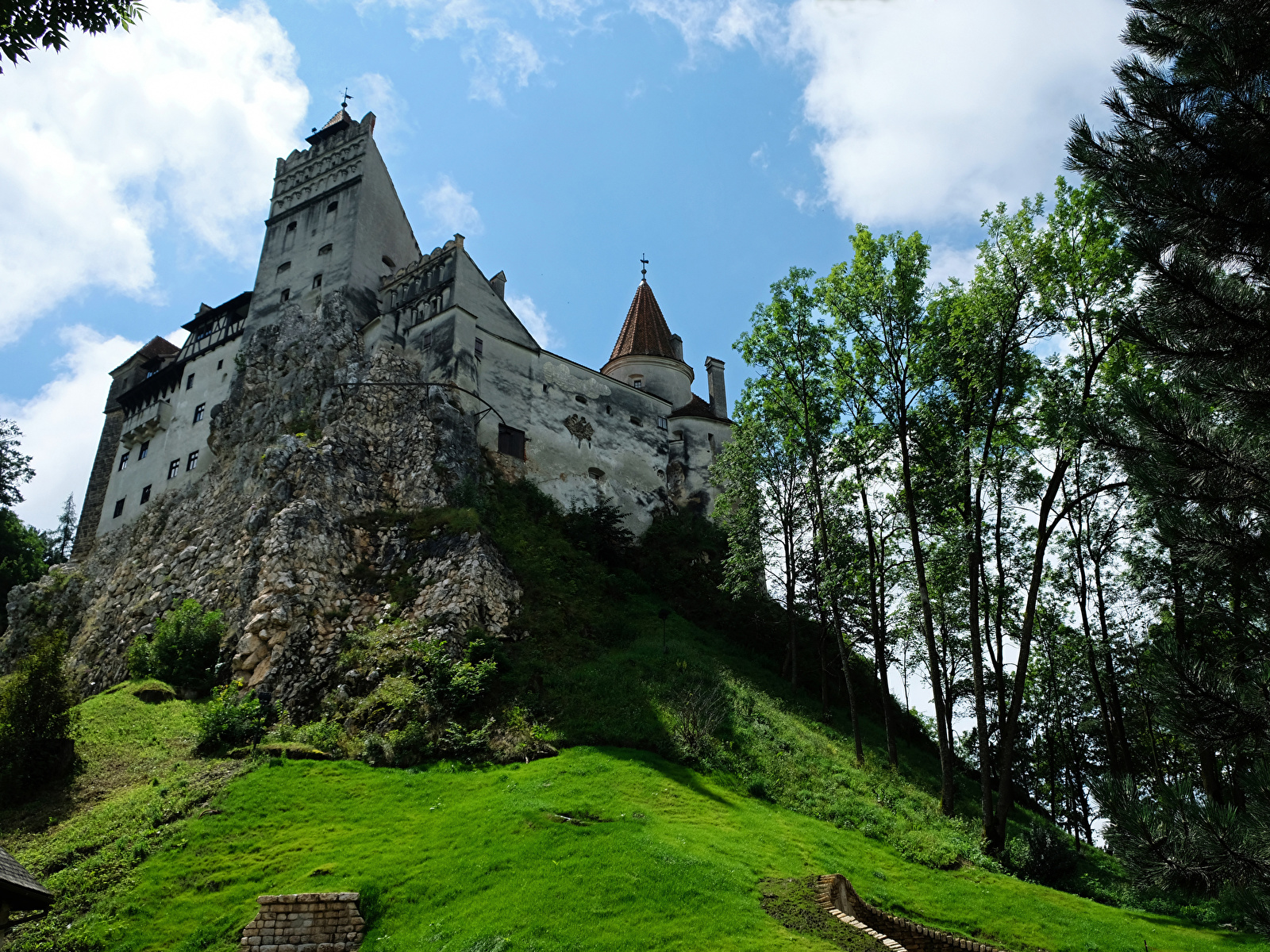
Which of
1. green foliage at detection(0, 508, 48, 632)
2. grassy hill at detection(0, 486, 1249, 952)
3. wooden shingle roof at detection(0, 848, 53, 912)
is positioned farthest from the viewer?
green foliage at detection(0, 508, 48, 632)

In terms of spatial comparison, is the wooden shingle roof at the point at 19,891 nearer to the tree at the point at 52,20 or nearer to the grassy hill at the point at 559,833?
the grassy hill at the point at 559,833

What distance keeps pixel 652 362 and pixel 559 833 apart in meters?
35.0

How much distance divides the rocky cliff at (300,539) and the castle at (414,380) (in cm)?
126

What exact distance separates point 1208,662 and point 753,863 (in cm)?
1074

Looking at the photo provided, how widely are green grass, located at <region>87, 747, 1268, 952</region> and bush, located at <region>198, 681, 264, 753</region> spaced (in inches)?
110

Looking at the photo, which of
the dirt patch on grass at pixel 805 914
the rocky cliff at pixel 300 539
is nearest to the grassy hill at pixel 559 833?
the dirt patch on grass at pixel 805 914

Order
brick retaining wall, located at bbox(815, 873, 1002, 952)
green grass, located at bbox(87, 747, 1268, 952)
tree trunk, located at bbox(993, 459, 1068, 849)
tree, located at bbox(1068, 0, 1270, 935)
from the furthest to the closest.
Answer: tree trunk, located at bbox(993, 459, 1068, 849)
brick retaining wall, located at bbox(815, 873, 1002, 952)
green grass, located at bbox(87, 747, 1268, 952)
tree, located at bbox(1068, 0, 1270, 935)

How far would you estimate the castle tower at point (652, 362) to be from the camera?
49062 mm

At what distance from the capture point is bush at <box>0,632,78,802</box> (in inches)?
856

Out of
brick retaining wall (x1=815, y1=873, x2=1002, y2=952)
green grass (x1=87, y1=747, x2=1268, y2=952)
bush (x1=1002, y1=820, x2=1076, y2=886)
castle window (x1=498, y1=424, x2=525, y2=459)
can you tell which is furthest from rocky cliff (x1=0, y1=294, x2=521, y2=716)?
bush (x1=1002, y1=820, x2=1076, y2=886)

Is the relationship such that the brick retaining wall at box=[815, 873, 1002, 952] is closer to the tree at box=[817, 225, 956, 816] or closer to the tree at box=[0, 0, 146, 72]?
the tree at box=[817, 225, 956, 816]

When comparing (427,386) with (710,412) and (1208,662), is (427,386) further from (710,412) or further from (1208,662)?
(1208,662)

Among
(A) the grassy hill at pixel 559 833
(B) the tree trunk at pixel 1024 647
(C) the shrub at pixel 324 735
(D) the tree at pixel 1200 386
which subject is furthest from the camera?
(C) the shrub at pixel 324 735

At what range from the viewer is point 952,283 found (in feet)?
77.8
